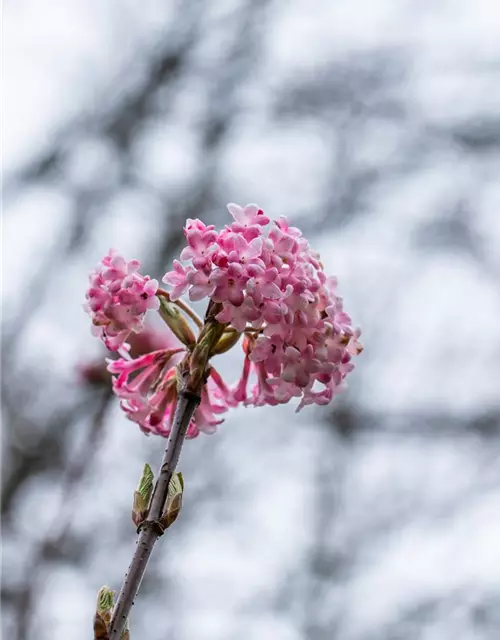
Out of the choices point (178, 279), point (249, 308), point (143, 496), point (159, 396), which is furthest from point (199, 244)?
point (143, 496)

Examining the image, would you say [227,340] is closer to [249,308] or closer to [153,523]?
[249,308]

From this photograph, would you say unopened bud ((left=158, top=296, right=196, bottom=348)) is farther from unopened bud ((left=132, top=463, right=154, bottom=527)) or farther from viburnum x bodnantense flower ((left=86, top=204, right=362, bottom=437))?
unopened bud ((left=132, top=463, right=154, bottom=527))

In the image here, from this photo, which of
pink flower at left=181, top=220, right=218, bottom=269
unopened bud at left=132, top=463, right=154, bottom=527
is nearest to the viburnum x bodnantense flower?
pink flower at left=181, top=220, right=218, bottom=269

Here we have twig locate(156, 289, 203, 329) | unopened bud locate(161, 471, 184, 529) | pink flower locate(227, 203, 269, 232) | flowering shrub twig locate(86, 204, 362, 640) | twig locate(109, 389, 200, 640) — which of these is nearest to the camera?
twig locate(109, 389, 200, 640)

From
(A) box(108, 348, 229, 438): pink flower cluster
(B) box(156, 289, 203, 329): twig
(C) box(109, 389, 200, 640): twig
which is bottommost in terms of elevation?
(C) box(109, 389, 200, 640): twig

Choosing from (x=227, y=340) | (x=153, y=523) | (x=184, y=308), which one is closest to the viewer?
(x=153, y=523)

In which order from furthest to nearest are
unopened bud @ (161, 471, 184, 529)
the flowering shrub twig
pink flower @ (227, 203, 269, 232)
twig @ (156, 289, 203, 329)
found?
twig @ (156, 289, 203, 329), pink flower @ (227, 203, 269, 232), the flowering shrub twig, unopened bud @ (161, 471, 184, 529)

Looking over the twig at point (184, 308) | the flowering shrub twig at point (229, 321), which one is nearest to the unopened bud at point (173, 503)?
the flowering shrub twig at point (229, 321)

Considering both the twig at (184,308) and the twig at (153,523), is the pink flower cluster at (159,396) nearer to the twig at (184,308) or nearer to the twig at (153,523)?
the twig at (184,308)
